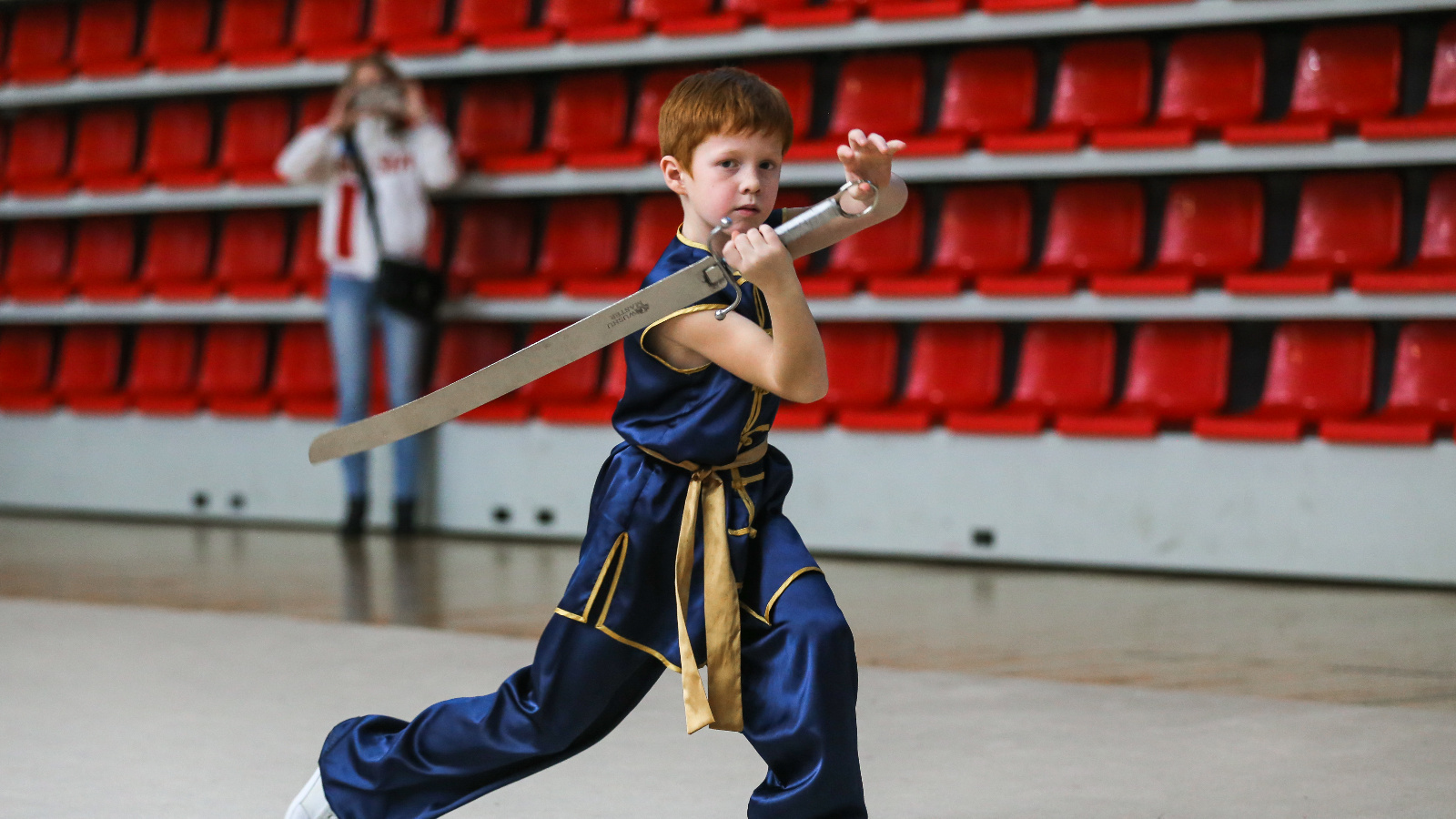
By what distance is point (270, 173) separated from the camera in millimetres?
6344

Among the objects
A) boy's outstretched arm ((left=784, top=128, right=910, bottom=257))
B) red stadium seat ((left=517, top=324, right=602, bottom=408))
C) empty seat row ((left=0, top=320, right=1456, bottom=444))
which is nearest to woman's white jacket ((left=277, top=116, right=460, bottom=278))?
empty seat row ((left=0, top=320, right=1456, bottom=444))

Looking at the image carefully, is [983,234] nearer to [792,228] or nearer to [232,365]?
[232,365]

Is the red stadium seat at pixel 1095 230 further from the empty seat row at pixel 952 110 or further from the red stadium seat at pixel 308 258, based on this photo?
the red stadium seat at pixel 308 258

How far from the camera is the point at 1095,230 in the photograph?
199 inches

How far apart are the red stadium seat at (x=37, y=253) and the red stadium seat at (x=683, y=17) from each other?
3.05 m

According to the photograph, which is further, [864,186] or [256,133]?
[256,133]

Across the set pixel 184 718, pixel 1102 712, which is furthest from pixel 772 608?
pixel 184 718

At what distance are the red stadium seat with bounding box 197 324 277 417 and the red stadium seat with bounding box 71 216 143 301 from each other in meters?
0.48

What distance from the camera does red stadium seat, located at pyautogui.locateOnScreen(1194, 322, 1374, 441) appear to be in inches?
183

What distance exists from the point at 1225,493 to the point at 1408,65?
1.44 meters

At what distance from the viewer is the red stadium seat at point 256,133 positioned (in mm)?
6559

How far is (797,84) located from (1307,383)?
1998mm

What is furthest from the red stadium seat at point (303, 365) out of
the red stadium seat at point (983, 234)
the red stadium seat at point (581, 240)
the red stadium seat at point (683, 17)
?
the red stadium seat at point (983, 234)

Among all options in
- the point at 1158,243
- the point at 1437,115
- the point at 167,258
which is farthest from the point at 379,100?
the point at 1437,115
